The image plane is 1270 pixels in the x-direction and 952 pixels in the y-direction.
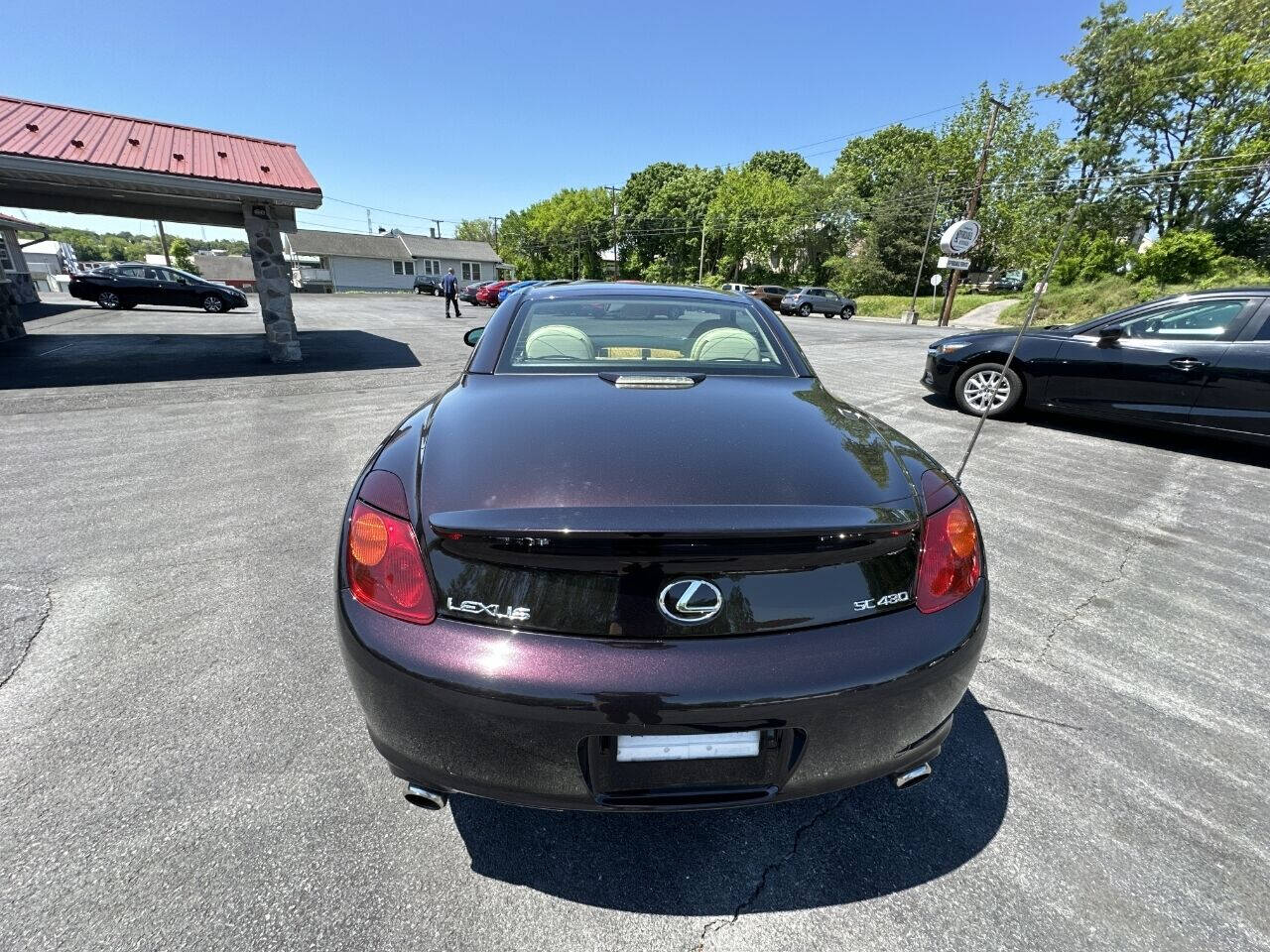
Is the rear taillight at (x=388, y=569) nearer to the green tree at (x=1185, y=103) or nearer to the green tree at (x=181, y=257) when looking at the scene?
the green tree at (x=1185, y=103)

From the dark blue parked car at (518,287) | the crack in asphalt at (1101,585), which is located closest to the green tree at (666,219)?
the dark blue parked car at (518,287)

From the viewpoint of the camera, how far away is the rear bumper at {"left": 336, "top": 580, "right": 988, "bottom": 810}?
4.00ft

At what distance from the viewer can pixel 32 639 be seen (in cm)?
245

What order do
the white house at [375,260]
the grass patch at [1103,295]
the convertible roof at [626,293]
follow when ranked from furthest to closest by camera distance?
1. the white house at [375,260]
2. the grass patch at [1103,295]
3. the convertible roof at [626,293]

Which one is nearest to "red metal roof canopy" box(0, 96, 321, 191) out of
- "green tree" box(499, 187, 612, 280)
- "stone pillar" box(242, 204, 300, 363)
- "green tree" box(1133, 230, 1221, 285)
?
"stone pillar" box(242, 204, 300, 363)

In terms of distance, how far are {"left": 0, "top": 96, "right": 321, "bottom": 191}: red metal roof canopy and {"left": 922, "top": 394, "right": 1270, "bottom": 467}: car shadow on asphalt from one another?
11.4 metres

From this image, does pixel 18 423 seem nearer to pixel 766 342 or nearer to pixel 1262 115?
pixel 766 342

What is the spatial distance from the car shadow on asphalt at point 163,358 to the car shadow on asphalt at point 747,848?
9.53 metres

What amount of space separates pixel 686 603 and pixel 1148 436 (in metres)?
7.53

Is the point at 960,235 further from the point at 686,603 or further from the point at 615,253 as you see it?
the point at 615,253

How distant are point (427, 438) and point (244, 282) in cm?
6922

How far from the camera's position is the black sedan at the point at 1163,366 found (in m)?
5.06

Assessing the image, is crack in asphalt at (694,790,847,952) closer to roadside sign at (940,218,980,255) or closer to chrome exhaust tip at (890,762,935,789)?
chrome exhaust tip at (890,762,935,789)

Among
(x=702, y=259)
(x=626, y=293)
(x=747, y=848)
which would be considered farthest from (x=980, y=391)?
(x=702, y=259)
